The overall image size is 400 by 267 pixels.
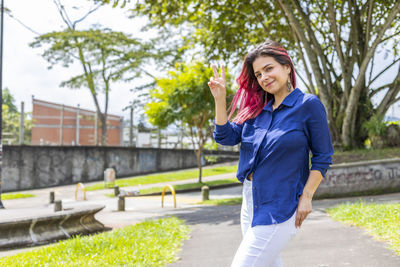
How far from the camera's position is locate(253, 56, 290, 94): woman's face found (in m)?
2.36

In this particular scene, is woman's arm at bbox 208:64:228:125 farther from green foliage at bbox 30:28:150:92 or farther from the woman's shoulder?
green foliage at bbox 30:28:150:92

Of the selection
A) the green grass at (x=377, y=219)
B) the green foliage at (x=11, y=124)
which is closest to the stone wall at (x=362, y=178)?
the green grass at (x=377, y=219)

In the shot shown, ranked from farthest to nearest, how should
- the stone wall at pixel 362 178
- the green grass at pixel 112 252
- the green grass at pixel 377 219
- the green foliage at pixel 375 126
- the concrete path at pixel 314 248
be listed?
the green foliage at pixel 375 126
the stone wall at pixel 362 178
the green grass at pixel 377 219
the green grass at pixel 112 252
the concrete path at pixel 314 248

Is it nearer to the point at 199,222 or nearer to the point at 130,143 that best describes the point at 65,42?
the point at 130,143

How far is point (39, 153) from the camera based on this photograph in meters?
24.4

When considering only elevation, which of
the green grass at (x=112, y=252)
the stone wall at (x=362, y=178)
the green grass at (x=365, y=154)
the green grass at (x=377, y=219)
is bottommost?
the green grass at (x=112, y=252)

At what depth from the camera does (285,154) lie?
7.06ft

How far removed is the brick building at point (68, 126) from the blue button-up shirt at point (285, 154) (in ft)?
81.3

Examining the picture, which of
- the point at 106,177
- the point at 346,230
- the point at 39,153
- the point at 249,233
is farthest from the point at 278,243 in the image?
the point at 39,153

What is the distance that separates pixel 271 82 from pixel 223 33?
12959 mm

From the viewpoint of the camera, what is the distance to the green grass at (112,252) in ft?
16.1

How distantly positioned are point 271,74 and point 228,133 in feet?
1.41

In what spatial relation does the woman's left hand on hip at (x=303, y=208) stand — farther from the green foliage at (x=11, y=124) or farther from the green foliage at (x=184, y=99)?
the green foliage at (x=11, y=124)

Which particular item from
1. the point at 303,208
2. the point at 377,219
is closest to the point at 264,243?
the point at 303,208
